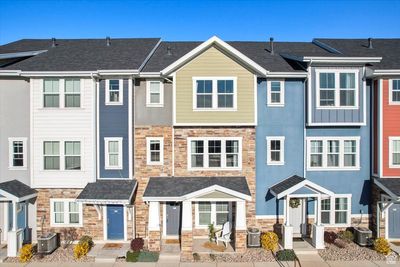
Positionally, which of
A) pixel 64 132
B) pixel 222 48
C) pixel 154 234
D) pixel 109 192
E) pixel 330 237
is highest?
pixel 222 48

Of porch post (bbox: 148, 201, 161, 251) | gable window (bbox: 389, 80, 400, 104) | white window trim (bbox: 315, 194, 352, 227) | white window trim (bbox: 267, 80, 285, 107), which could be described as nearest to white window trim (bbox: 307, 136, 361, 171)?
white window trim (bbox: 315, 194, 352, 227)

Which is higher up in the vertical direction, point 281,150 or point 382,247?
point 281,150

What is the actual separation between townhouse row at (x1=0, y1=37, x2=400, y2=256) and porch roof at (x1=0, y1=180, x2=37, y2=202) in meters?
0.11

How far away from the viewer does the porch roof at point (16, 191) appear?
15.2 meters

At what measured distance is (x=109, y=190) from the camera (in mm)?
15914

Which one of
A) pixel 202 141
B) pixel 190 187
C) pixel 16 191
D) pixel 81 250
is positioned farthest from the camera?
pixel 202 141

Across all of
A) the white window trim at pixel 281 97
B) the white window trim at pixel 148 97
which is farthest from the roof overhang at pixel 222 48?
the white window trim at pixel 281 97

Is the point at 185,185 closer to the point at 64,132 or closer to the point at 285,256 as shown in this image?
the point at 285,256

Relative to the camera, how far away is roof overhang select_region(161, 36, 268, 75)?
1614 centimetres

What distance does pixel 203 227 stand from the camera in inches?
680

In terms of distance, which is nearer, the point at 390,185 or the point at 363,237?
the point at 363,237

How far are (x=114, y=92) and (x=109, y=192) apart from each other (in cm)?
500

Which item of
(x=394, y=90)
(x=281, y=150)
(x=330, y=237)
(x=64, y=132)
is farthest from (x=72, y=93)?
(x=394, y=90)

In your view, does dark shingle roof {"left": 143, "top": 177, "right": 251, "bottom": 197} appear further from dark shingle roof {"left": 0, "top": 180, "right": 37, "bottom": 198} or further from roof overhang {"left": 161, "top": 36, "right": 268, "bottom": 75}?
dark shingle roof {"left": 0, "top": 180, "right": 37, "bottom": 198}
